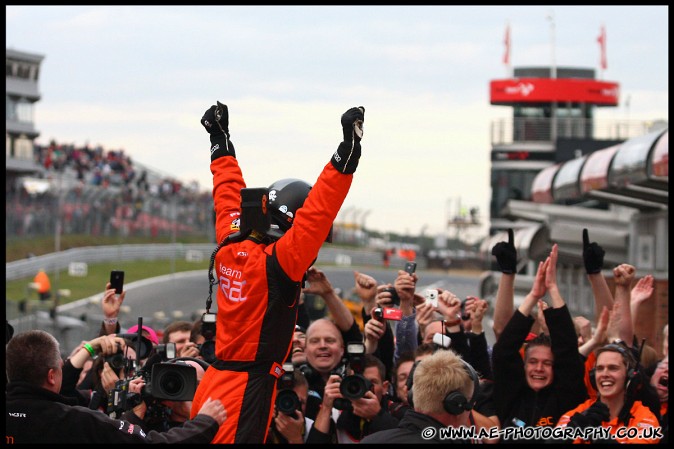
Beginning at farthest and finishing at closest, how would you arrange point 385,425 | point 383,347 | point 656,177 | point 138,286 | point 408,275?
point 138,286 → point 656,177 → point 383,347 → point 408,275 → point 385,425

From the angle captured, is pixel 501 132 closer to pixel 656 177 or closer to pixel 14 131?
pixel 14 131

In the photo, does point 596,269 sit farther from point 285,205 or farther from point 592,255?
point 285,205

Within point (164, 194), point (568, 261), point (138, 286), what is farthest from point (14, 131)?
point (568, 261)

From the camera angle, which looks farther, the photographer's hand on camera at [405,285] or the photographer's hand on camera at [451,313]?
the photographer's hand on camera at [451,313]

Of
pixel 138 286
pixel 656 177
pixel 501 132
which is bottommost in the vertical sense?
pixel 138 286

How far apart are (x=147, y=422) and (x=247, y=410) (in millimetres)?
792

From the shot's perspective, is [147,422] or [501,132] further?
[501,132]

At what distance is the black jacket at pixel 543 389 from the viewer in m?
6.45

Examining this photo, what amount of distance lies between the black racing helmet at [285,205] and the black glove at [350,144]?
20.0 inches

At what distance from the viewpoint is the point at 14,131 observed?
223ft

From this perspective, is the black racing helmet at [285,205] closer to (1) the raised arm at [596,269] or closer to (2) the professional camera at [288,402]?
(2) the professional camera at [288,402]

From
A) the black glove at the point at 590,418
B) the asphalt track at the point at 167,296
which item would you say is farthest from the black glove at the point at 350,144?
the asphalt track at the point at 167,296

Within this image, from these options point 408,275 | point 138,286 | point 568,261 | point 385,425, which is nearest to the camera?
point 385,425

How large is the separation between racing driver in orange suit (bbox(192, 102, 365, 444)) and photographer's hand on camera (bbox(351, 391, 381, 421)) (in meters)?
0.88
